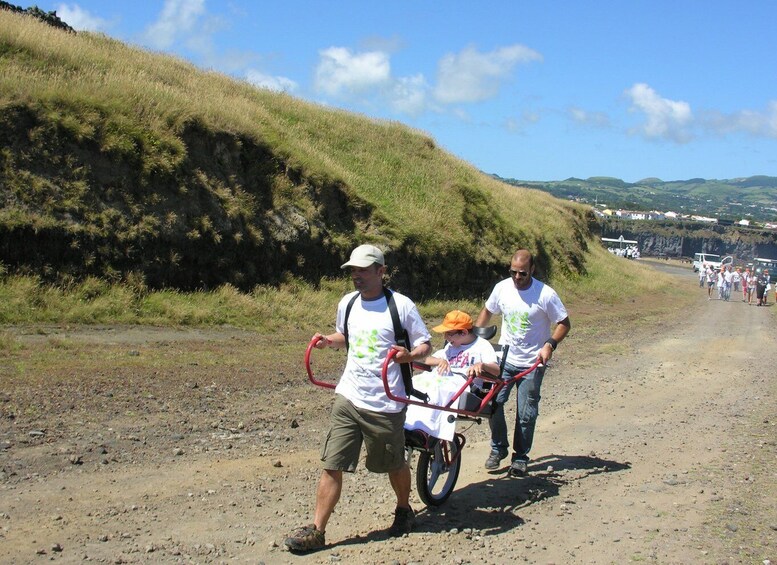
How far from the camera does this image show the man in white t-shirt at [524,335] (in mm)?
7852

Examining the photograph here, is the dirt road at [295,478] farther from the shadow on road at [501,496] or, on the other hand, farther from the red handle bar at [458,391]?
the red handle bar at [458,391]

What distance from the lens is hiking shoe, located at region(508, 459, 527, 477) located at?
780 cm

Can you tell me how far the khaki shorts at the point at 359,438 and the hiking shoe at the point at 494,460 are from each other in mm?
2265

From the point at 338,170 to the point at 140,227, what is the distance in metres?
7.99

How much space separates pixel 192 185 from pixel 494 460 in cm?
1167

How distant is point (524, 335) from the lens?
790 centimetres


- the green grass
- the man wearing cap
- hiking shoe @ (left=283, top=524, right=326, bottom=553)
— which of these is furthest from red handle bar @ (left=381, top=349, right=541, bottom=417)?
the green grass

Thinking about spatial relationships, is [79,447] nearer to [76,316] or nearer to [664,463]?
[664,463]

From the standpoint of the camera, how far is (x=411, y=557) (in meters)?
5.68

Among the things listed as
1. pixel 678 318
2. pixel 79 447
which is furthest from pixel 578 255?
pixel 79 447

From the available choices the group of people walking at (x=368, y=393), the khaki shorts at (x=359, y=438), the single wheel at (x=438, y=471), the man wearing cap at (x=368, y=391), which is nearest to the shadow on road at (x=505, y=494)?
the single wheel at (x=438, y=471)

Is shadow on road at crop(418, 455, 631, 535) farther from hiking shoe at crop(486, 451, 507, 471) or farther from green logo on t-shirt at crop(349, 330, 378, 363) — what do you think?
green logo on t-shirt at crop(349, 330, 378, 363)

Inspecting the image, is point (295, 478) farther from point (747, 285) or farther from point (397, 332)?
point (747, 285)

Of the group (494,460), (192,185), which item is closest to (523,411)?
(494,460)
